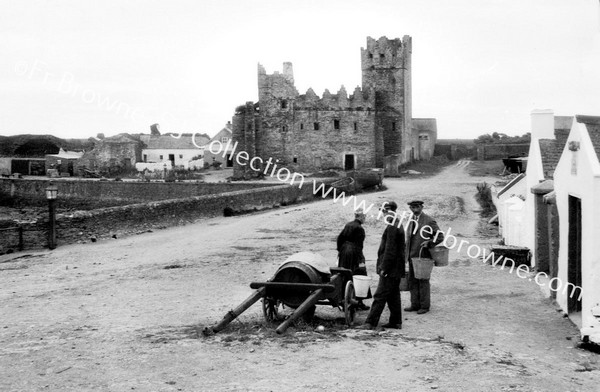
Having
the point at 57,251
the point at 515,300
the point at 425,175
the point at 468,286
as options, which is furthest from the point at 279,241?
the point at 425,175

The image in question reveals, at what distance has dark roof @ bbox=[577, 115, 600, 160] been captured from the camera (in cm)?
838

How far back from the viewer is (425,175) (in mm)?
44688

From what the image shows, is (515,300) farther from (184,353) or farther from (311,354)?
(184,353)

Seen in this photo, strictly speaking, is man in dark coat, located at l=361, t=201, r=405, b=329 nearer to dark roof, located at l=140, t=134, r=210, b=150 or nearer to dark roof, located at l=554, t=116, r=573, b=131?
dark roof, located at l=554, t=116, r=573, b=131

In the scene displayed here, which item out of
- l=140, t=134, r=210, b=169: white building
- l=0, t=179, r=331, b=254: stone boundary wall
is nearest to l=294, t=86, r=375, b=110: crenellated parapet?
l=0, t=179, r=331, b=254: stone boundary wall

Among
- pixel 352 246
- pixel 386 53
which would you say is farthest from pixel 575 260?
pixel 386 53

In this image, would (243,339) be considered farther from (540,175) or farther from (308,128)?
(308,128)

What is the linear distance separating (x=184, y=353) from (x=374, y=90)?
41968 millimetres

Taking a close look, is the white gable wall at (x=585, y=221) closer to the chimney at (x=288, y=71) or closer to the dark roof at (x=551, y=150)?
the dark roof at (x=551, y=150)

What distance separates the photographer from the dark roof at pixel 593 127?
838cm

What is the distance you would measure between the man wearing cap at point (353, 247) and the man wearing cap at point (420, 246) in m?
0.75

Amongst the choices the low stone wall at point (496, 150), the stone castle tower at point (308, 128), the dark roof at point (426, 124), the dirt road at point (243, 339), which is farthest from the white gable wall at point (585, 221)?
the dark roof at point (426, 124)

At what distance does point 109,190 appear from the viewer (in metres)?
42.6

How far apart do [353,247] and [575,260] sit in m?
3.20
